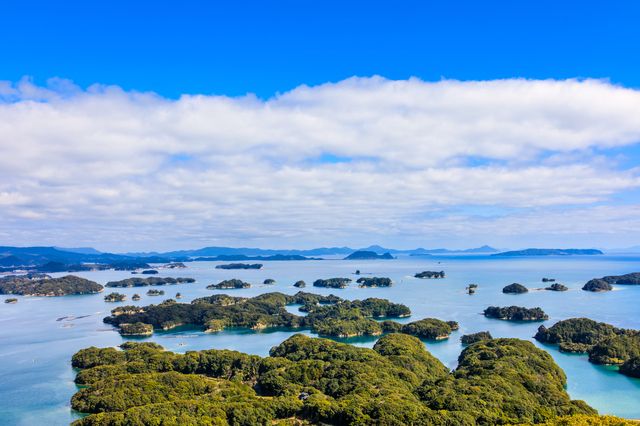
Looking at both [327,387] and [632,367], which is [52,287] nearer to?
[327,387]

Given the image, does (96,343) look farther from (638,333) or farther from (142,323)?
(638,333)

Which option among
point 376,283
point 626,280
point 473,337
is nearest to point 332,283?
point 376,283

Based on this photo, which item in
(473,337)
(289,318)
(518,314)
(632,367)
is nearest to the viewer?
(632,367)

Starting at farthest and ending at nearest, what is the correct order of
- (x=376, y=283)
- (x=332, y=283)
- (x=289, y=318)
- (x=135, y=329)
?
(x=376, y=283) → (x=332, y=283) → (x=289, y=318) → (x=135, y=329)

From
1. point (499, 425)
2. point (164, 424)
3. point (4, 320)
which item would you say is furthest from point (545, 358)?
point (4, 320)

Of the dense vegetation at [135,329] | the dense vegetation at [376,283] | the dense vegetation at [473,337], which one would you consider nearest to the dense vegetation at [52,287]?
the dense vegetation at [135,329]

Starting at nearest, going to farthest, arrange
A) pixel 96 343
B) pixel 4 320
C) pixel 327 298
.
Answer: pixel 96 343
pixel 4 320
pixel 327 298
